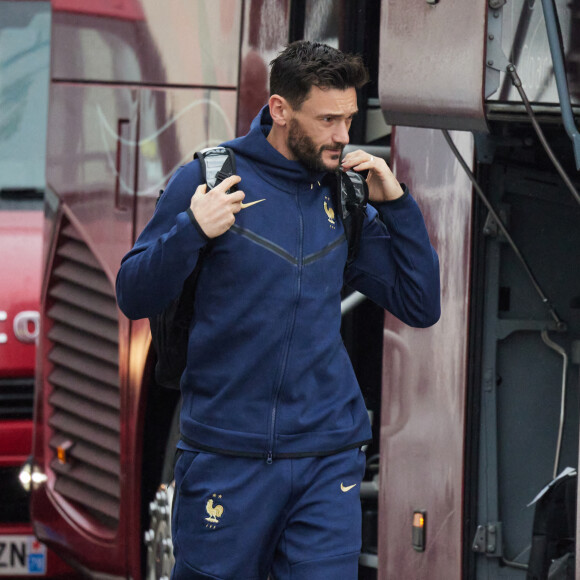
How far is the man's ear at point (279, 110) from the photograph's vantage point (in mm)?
3357

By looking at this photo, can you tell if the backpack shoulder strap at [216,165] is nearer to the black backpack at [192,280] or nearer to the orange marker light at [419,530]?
the black backpack at [192,280]

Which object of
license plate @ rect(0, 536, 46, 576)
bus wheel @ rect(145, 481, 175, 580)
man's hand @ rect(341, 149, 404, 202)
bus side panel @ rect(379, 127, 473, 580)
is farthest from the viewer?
license plate @ rect(0, 536, 46, 576)

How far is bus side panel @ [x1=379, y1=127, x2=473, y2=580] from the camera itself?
4.56 m

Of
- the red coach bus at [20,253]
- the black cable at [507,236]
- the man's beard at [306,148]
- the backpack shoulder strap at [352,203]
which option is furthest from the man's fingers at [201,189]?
the red coach bus at [20,253]

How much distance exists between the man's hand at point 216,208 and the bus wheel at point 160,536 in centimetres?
261

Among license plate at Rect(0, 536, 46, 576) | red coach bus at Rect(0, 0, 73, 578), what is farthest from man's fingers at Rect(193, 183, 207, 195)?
license plate at Rect(0, 536, 46, 576)

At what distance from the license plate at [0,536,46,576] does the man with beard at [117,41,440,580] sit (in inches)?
141

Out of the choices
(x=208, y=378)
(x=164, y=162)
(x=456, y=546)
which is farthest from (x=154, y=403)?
(x=208, y=378)

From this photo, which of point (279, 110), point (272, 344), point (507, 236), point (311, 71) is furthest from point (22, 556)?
point (311, 71)

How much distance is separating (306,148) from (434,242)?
4.46 feet

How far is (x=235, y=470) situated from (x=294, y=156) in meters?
0.72

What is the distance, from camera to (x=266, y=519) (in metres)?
3.34

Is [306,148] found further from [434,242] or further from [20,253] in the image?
[20,253]

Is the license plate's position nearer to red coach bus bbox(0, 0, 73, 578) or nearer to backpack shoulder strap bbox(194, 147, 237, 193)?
red coach bus bbox(0, 0, 73, 578)
